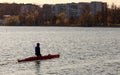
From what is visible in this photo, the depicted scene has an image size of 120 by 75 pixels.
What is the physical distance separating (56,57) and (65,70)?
39.1 feet

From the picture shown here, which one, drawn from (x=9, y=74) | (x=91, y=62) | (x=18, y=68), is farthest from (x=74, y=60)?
(x=9, y=74)

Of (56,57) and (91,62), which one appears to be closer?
(91,62)

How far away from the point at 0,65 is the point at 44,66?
523 cm

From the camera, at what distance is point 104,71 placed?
137 feet

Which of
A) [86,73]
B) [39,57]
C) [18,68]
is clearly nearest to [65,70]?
[86,73]

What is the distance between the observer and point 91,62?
49.7 m

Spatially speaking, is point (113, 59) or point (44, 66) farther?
point (113, 59)

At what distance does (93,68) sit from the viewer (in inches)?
1731

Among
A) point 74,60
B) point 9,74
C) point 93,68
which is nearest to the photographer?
point 9,74

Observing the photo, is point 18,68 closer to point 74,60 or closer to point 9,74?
point 9,74

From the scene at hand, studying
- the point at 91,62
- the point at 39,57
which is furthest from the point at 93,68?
the point at 39,57

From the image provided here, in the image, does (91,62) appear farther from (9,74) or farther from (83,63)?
(9,74)

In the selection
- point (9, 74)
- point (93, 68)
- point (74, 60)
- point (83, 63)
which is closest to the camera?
point (9, 74)

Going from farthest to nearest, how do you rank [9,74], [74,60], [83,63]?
[74,60]
[83,63]
[9,74]
